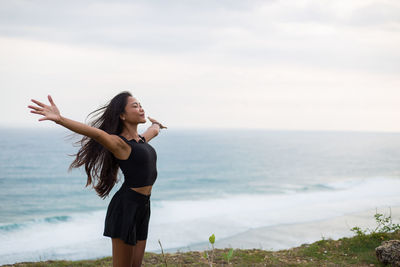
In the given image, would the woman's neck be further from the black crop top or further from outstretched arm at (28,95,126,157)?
outstretched arm at (28,95,126,157)

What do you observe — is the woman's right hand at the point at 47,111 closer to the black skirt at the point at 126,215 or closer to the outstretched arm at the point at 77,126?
the outstretched arm at the point at 77,126

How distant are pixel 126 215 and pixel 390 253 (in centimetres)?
446

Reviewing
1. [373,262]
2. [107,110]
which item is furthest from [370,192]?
[107,110]

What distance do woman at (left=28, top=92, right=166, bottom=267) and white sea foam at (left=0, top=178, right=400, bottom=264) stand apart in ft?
34.8

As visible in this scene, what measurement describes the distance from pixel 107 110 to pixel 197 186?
38.9 metres

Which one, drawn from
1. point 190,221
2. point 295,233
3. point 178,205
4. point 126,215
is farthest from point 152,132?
point 178,205

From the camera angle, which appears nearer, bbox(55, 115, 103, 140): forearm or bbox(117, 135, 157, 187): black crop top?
bbox(55, 115, 103, 140): forearm

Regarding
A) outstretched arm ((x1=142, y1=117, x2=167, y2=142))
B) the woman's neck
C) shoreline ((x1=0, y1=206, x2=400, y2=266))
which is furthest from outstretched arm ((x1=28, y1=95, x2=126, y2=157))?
shoreline ((x1=0, y1=206, x2=400, y2=266))

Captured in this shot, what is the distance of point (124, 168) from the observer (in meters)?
3.96

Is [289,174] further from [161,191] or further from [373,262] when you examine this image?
[373,262]

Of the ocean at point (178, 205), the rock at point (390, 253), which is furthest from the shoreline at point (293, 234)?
the rock at point (390, 253)

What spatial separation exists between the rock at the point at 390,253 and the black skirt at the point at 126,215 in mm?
4228

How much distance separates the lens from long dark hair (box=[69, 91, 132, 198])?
4062 mm

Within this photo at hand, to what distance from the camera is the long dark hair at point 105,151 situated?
4062 millimetres
